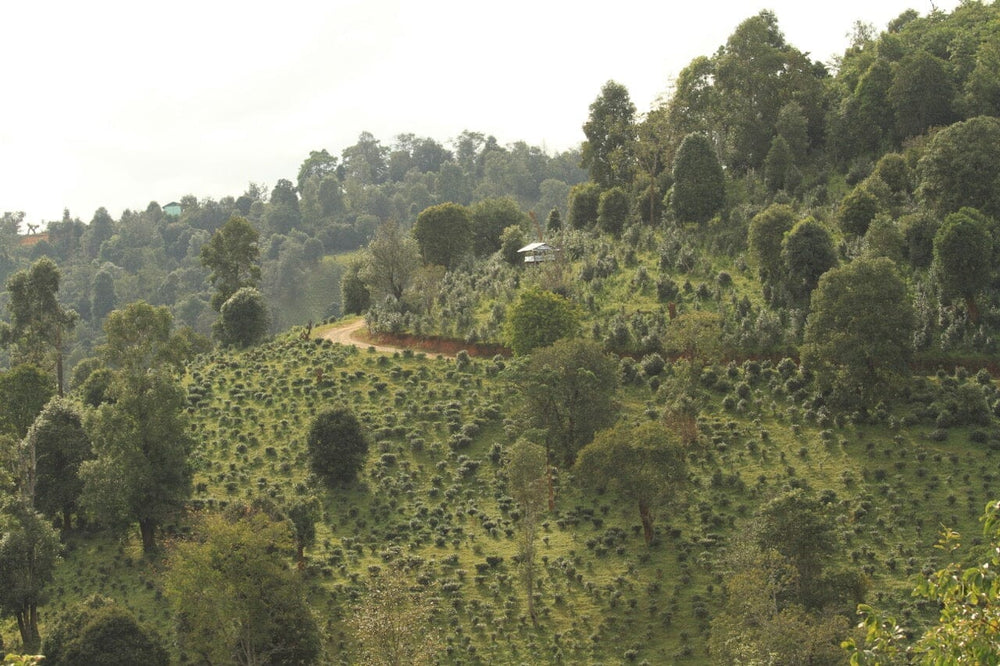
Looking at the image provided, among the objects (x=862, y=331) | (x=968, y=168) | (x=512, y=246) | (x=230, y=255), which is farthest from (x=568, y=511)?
(x=230, y=255)

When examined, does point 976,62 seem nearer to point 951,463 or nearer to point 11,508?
point 951,463

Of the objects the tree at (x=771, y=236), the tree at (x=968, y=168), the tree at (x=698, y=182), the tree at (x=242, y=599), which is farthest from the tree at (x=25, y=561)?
the tree at (x=968, y=168)

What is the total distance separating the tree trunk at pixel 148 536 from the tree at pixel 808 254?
36745 mm

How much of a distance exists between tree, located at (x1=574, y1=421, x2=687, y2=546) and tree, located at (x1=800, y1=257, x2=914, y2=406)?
33.5 feet

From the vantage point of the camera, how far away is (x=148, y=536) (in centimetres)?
5022

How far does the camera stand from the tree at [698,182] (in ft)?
242

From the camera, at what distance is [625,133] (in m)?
90.2

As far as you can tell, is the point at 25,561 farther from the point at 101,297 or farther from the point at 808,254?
the point at 101,297

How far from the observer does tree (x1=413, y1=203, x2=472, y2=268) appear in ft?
290

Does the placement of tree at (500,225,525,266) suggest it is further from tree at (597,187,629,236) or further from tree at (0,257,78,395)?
tree at (0,257,78,395)

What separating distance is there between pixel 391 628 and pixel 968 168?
42.0 metres

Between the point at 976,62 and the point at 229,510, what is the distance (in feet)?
198

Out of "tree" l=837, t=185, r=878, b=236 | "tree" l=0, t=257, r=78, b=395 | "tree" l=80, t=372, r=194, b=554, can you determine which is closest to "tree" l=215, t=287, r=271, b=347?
"tree" l=0, t=257, r=78, b=395

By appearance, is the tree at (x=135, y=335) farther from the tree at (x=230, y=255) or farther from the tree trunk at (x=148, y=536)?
the tree at (x=230, y=255)
